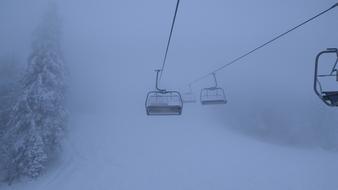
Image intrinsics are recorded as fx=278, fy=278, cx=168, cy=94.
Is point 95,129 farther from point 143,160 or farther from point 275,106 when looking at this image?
point 275,106

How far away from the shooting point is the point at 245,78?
5825cm

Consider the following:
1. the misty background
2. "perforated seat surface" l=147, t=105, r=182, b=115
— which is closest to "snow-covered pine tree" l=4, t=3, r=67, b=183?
the misty background

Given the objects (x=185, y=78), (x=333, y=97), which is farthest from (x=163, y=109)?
(x=185, y=78)

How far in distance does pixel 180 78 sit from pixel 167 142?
25.9 m

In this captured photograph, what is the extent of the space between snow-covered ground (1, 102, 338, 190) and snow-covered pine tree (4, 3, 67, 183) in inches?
58.2

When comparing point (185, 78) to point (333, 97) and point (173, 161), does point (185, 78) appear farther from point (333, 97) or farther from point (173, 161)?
point (333, 97)

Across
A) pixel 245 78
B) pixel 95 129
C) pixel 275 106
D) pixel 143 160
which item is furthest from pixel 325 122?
pixel 95 129

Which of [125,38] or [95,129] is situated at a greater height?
[125,38]

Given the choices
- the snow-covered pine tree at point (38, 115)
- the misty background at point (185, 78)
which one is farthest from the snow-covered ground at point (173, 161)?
the snow-covered pine tree at point (38, 115)

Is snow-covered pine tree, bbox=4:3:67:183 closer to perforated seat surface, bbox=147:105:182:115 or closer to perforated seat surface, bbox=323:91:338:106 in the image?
perforated seat surface, bbox=147:105:182:115

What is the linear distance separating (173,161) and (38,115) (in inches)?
446

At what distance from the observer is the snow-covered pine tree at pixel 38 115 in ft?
60.7

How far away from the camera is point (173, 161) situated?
2391cm

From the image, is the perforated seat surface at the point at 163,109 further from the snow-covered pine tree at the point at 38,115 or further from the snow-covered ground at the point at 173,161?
the snow-covered pine tree at the point at 38,115
